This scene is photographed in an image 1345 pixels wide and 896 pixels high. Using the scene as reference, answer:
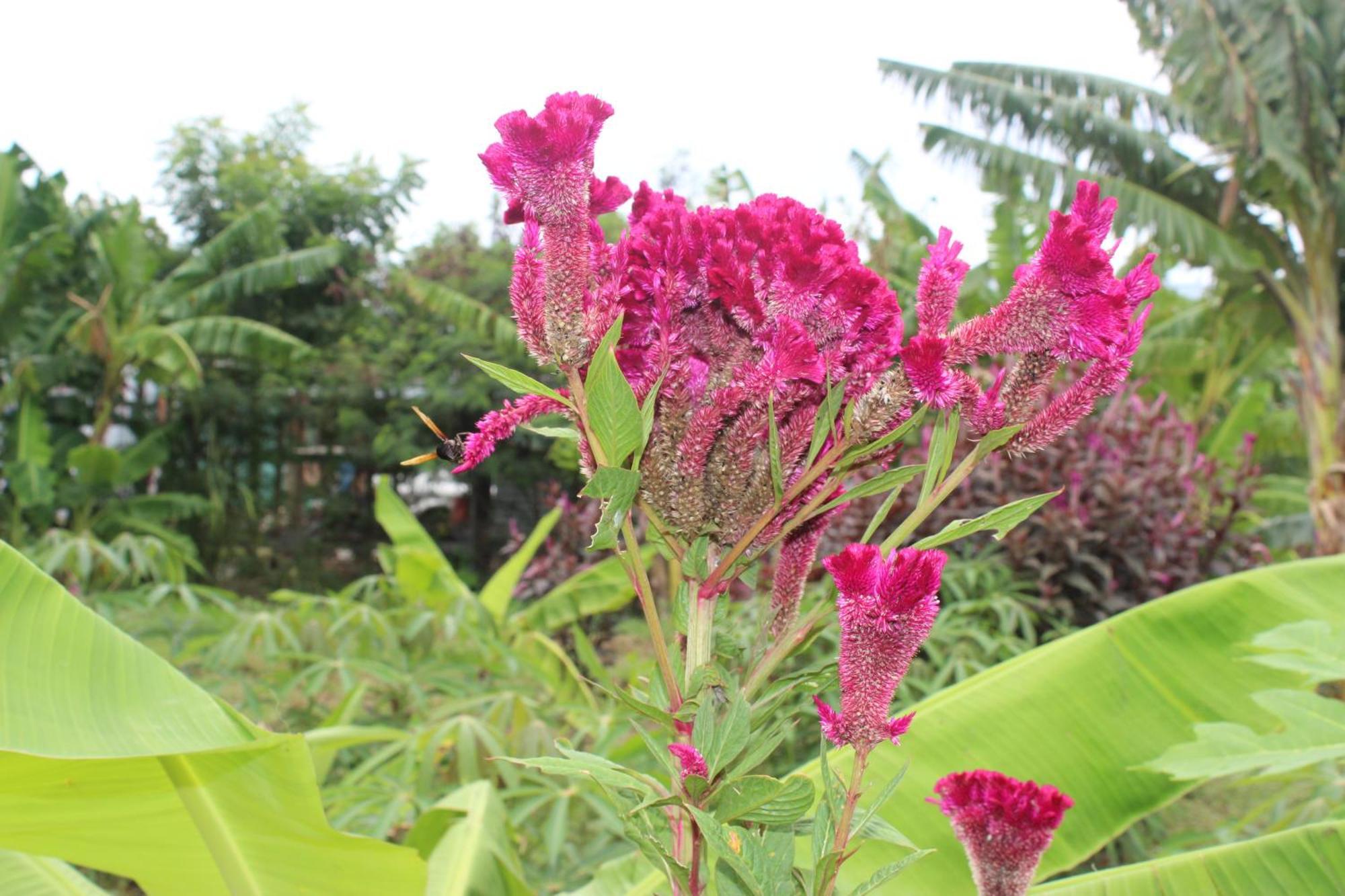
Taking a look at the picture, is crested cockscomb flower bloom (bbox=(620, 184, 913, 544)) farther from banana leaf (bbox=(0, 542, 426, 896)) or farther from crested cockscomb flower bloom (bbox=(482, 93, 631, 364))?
banana leaf (bbox=(0, 542, 426, 896))

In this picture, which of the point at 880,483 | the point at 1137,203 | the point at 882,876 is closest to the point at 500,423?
the point at 880,483

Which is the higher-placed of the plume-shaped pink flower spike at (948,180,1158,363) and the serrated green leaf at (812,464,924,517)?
the plume-shaped pink flower spike at (948,180,1158,363)

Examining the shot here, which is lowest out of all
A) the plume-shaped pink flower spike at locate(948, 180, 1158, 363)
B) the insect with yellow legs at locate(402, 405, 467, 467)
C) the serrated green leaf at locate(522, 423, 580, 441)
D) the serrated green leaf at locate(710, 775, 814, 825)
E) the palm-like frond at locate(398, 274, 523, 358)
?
the serrated green leaf at locate(710, 775, 814, 825)

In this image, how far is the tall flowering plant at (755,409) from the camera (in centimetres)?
55

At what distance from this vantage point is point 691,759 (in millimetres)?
554

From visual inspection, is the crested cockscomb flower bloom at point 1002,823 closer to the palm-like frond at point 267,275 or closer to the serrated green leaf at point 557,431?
the serrated green leaf at point 557,431

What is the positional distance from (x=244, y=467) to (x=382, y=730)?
1040cm

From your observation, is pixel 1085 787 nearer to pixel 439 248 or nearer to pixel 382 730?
pixel 382 730

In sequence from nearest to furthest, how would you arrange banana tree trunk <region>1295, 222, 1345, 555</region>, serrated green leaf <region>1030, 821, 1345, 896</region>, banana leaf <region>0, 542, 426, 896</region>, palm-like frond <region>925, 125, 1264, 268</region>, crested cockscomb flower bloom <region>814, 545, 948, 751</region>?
crested cockscomb flower bloom <region>814, 545, 948, 751</region> → banana leaf <region>0, 542, 426, 896</region> → serrated green leaf <region>1030, 821, 1345, 896</region> → banana tree trunk <region>1295, 222, 1345, 555</region> → palm-like frond <region>925, 125, 1264, 268</region>

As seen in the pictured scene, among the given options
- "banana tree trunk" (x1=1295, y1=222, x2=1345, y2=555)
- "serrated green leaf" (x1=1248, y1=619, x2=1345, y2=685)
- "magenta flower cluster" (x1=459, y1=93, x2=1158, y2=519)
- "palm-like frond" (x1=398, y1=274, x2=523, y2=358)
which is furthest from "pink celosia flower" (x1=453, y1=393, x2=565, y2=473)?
"palm-like frond" (x1=398, y1=274, x2=523, y2=358)

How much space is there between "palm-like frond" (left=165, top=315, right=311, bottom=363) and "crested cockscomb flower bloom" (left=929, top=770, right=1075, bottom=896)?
28.3ft

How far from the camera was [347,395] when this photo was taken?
32.5 ft

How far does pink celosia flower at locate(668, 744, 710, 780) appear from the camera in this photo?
0.55 meters

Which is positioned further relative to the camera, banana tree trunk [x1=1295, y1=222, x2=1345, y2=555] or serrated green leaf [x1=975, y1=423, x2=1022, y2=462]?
banana tree trunk [x1=1295, y1=222, x2=1345, y2=555]
